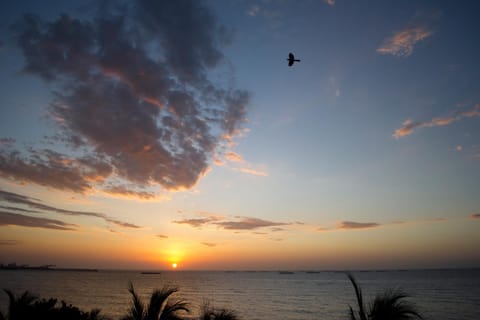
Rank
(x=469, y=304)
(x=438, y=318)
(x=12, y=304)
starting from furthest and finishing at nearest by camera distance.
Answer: (x=469, y=304), (x=438, y=318), (x=12, y=304)

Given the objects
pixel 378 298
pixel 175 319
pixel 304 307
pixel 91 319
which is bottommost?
pixel 304 307

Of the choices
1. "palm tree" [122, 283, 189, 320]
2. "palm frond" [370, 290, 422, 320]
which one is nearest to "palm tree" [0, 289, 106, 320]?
"palm tree" [122, 283, 189, 320]

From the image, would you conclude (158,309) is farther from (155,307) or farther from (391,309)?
(391,309)

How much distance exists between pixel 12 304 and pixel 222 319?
18.9 feet

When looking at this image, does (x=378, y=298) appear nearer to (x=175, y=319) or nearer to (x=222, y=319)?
(x=222, y=319)

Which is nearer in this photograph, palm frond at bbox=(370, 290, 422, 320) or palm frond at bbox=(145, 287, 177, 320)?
palm frond at bbox=(370, 290, 422, 320)

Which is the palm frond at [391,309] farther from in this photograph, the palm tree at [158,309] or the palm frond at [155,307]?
the palm frond at [155,307]

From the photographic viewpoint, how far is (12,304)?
8039mm

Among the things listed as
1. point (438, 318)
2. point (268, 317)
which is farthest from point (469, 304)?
point (268, 317)

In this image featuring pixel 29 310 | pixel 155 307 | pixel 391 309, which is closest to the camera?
pixel 391 309

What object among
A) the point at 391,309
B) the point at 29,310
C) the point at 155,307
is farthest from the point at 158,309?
the point at 391,309

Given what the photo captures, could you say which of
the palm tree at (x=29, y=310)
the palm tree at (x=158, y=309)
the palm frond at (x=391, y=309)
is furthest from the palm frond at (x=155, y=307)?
the palm frond at (x=391, y=309)

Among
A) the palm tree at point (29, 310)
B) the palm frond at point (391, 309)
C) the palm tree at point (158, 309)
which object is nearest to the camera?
the palm frond at point (391, 309)

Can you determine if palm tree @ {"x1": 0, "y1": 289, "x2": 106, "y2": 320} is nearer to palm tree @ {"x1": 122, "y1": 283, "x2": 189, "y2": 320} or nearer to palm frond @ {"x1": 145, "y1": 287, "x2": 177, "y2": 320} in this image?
palm tree @ {"x1": 122, "y1": 283, "x2": 189, "y2": 320}
